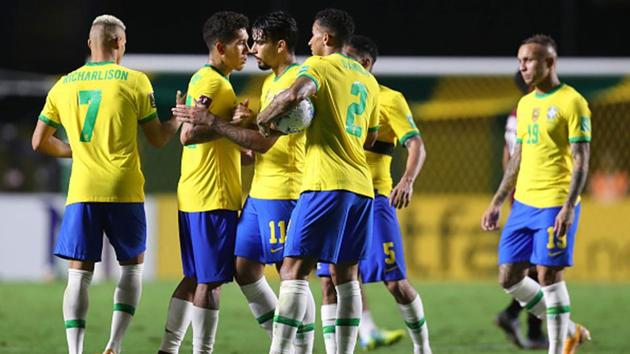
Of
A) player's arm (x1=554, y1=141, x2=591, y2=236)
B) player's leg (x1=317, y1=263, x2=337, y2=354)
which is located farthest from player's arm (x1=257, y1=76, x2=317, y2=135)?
player's arm (x1=554, y1=141, x2=591, y2=236)

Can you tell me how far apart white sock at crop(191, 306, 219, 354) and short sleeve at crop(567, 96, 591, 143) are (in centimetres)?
239

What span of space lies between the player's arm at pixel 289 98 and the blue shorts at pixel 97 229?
1127 mm

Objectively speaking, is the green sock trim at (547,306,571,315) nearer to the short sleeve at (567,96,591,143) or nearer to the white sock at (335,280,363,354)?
the short sleeve at (567,96,591,143)

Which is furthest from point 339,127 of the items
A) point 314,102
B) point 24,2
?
point 24,2

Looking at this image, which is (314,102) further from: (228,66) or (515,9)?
(515,9)

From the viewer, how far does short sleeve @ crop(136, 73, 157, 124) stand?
261 inches

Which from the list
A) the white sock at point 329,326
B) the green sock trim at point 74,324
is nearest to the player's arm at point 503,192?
the white sock at point 329,326

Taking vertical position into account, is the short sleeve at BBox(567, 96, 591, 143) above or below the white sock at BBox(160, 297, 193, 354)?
above

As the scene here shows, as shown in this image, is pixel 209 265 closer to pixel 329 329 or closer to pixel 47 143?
pixel 329 329

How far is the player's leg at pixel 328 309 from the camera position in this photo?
6879 millimetres

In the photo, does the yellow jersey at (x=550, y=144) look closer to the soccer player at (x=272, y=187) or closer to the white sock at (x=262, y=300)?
the soccer player at (x=272, y=187)

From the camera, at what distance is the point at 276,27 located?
20.8ft

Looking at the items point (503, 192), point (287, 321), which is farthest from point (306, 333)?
point (503, 192)

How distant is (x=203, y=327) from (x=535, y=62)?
8.55 feet
